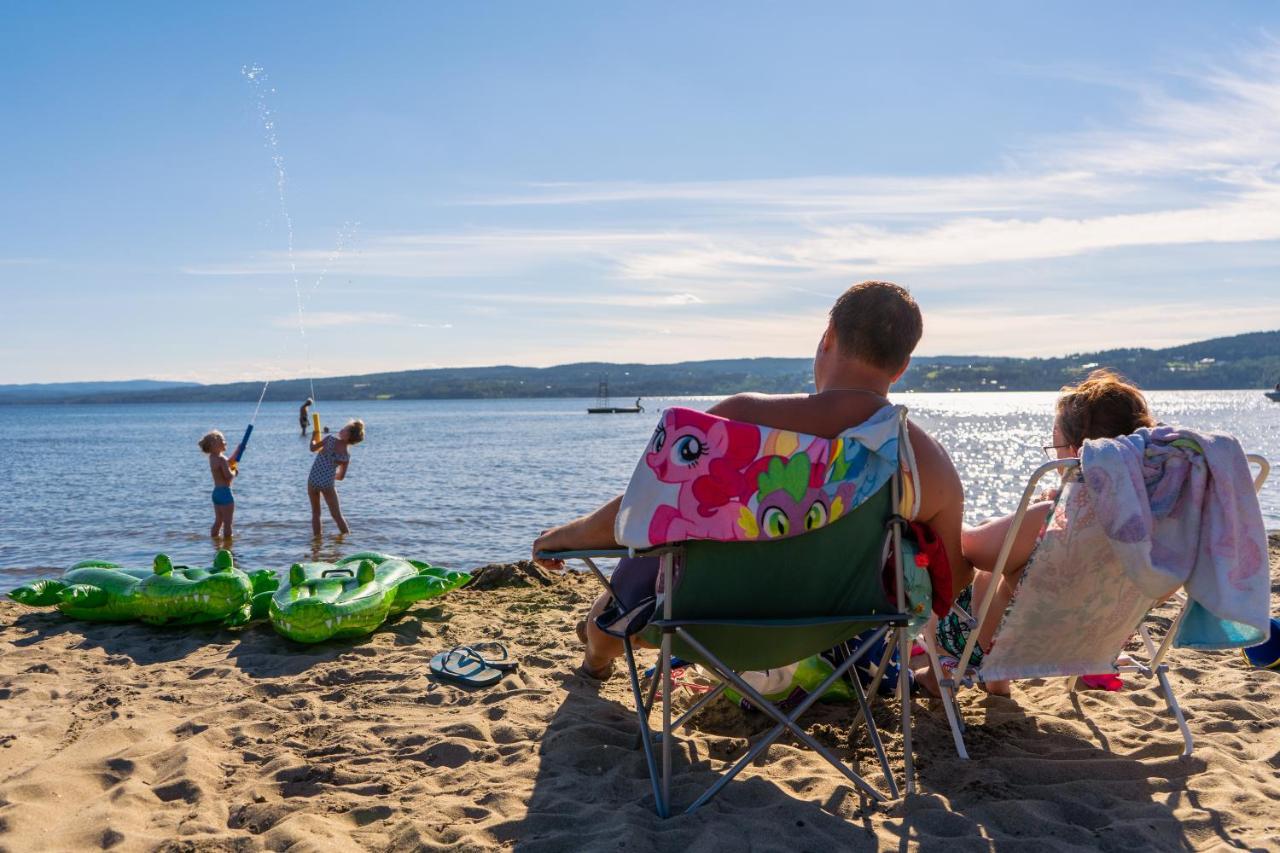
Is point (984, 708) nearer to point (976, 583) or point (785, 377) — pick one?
point (976, 583)

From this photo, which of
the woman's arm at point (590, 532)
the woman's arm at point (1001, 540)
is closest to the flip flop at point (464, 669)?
the woman's arm at point (590, 532)

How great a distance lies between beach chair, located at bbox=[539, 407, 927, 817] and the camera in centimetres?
278

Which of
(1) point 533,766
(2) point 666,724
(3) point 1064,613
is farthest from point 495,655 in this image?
(3) point 1064,613

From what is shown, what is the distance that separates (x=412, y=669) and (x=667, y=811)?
2.04 m

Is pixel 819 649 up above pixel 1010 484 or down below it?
above

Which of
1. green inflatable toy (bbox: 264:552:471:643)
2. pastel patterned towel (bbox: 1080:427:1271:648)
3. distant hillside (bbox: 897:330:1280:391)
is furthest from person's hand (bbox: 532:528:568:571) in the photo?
distant hillside (bbox: 897:330:1280:391)

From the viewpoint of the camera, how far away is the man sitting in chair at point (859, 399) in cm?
289

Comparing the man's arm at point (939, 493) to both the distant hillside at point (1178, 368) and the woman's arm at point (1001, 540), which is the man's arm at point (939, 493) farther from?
the distant hillside at point (1178, 368)

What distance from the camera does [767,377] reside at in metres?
102

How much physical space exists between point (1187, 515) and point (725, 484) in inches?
57.4

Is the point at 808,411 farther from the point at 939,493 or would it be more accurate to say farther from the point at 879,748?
the point at 879,748

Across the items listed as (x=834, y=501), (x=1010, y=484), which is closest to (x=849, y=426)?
(x=834, y=501)

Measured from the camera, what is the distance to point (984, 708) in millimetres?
3861

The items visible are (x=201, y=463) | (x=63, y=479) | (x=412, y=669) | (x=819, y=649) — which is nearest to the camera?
(x=819, y=649)
